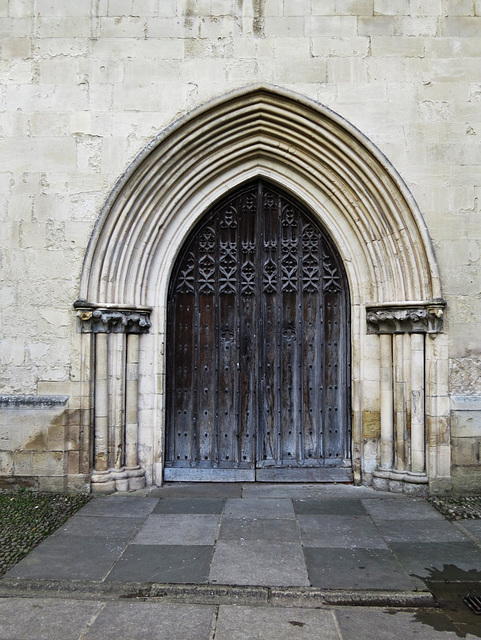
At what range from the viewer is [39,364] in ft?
19.5

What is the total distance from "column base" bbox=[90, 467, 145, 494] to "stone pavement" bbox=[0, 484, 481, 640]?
416 millimetres

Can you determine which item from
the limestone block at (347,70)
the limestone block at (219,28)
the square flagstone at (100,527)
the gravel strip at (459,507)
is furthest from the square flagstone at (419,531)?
the limestone block at (219,28)

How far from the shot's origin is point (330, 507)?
5.39 m

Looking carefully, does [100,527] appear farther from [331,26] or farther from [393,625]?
[331,26]

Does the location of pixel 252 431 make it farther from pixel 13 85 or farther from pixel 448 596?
pixel 13 85

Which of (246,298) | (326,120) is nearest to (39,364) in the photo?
(246,298)

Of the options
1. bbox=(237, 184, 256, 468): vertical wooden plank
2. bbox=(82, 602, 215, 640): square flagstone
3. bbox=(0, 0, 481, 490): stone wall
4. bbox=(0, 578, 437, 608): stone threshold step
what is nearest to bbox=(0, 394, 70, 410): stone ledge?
bbox=(0, 0, 481, 490): stone wall

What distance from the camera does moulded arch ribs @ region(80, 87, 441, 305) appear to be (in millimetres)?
5922

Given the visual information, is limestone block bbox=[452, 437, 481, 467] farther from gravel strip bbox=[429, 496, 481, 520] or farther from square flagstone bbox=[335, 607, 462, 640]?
square flagstone bbox=[335, 607, 462, 640]

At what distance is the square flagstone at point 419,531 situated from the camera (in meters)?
4.57

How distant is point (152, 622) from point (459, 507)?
133 inches

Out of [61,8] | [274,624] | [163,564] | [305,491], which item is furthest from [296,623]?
[61,8]

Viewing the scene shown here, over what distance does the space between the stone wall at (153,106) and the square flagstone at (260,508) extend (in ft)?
5.34

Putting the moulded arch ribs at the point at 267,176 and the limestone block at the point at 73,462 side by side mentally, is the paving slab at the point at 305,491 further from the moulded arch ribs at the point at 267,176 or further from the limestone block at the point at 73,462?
the moulded arch ribs at the point at 267,176
